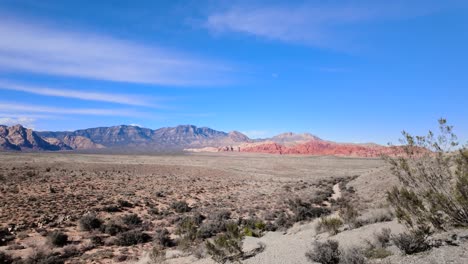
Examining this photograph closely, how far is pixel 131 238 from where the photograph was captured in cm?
1677

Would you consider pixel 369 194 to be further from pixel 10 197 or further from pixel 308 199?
pixel 10 197

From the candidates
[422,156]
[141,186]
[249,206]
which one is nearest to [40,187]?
[141,186]

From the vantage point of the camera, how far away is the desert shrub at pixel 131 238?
648 inches

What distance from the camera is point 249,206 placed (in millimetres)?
26328

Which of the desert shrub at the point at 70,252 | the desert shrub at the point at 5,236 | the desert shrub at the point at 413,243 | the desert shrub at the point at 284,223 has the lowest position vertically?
the desert shrub at the point at 70,252

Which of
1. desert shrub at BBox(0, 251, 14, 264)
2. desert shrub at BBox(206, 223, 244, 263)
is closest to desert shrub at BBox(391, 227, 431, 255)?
desert shrub at BBox(206, 223, 244, 263)

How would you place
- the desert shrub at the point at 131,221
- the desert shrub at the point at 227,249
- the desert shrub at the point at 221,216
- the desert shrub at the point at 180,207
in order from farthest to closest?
the desert shrub at the point at 180,207 < the desert shrub at the point at 221,216 < the desert shrub at the point at 131,221 < the desert shrub at the point at 227,249

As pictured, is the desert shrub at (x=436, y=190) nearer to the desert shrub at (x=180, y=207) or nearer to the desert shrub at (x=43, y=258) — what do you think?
the desert shrub at (x=43, y=258)

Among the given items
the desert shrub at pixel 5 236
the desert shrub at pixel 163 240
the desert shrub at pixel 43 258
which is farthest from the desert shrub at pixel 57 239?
the desert shrub at pixel 163 240

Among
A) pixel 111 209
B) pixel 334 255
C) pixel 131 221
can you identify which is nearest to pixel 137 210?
pixel 111 209

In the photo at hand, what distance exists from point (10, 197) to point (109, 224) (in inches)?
401

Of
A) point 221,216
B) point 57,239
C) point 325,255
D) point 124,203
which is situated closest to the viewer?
point 325,255

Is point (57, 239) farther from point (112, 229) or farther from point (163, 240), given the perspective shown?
point (163, 240)

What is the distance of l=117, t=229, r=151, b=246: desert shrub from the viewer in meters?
16.5
